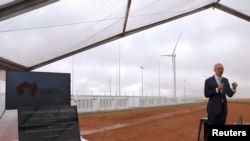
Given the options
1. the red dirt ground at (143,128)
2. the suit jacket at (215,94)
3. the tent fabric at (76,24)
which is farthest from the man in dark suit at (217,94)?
the red dirt ground at (143,128)

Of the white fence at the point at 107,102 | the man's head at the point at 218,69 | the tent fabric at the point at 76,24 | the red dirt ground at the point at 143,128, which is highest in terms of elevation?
the tent fabric at the point at 76,24

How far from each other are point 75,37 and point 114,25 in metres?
1.24

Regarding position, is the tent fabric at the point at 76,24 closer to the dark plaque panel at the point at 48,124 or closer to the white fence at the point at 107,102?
the dark plaque panel at the point at 48,124

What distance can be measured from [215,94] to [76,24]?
4.86 meters

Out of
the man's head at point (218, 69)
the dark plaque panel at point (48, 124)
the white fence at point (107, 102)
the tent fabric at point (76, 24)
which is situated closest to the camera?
the dark plaque panel at point (48, 124)

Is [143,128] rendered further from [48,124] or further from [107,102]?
[107,102]

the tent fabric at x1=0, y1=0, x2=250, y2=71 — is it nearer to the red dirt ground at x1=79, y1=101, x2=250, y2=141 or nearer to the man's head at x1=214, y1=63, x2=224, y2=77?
the red dirt ground at x1=79, y1=101, x2=250, y2=141

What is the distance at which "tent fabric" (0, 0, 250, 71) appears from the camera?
7.46 metres

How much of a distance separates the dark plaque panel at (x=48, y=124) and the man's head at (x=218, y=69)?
7.51 feet

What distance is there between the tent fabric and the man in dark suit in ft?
11.2

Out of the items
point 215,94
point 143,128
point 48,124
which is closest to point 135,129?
point 143,128

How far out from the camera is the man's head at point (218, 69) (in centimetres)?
508

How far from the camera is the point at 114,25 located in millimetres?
9930

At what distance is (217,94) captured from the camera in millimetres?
5129
